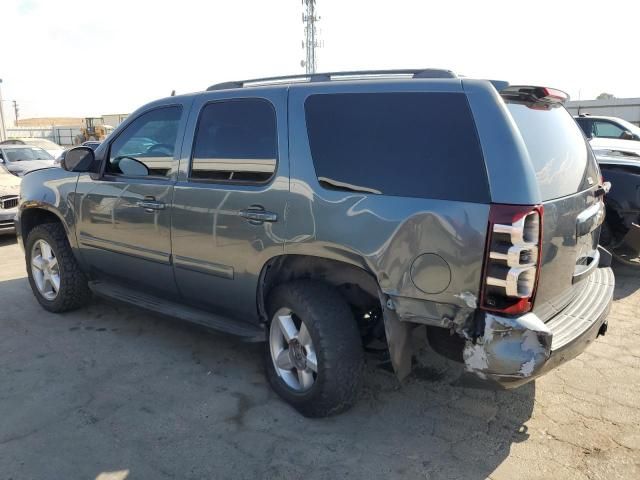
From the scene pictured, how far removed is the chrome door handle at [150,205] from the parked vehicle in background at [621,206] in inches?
175

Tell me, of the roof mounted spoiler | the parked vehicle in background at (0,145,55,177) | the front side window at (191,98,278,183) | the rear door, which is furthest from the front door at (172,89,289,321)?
the parked vehicle in background at (0,145,55,177)

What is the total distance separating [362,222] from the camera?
8.44 ft

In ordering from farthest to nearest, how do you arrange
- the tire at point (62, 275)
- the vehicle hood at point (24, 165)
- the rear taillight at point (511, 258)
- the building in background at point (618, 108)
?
the building in background at point (618, 108)
the vehicle hood at point (24, 165)
the tire at point (62, 275)
the rear taillight at point (511, 258)

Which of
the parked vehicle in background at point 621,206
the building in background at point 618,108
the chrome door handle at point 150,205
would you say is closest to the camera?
the chrome door handle at point 150,205

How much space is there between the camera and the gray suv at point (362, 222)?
7.49 feet

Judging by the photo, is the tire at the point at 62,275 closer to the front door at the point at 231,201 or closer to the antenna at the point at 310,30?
the front door at the point at 231,201

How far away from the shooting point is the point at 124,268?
13.2 feet

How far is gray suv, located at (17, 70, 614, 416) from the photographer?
7.49 ft

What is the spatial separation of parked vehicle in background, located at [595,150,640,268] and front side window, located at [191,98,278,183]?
155 inches

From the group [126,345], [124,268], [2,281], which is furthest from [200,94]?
[2,281]

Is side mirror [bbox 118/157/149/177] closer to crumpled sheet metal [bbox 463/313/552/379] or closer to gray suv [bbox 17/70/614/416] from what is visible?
gray suv [bbox 17/70/614/416]

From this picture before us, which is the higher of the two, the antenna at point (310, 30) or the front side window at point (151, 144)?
the antenna at point (310, 30)

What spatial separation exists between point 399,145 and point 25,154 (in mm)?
14607

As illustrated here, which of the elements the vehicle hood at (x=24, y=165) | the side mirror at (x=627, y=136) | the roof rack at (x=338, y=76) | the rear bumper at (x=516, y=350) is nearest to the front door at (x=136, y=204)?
the roof rack at (x=338, y=76)
